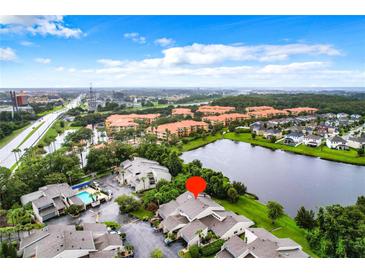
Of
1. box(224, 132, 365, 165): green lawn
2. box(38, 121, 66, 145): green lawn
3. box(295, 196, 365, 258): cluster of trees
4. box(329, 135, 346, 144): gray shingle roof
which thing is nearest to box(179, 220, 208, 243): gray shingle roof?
box(295, 196, 365, 258): cluster of trees

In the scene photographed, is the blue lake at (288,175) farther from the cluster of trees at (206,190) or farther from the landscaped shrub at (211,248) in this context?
the landscaped shrub at (211,248)

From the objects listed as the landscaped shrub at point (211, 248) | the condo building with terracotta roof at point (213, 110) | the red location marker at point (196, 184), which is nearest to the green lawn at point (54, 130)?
the red location marker at point (196, 184)

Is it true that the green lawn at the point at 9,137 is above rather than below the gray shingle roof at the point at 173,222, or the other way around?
above

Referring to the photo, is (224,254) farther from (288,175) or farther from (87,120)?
(87,120)

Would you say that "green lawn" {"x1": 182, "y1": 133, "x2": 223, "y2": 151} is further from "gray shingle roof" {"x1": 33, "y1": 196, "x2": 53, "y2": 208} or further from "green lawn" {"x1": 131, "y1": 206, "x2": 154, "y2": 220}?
"gray shingle roof" {"x1": 33, "y1": 196, "x2": 53, "y2": 208}

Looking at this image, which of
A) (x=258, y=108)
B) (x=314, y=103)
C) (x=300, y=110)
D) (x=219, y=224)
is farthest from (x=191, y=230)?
(x=314, y=103)

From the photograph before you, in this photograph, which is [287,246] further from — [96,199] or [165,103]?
[165,103]
